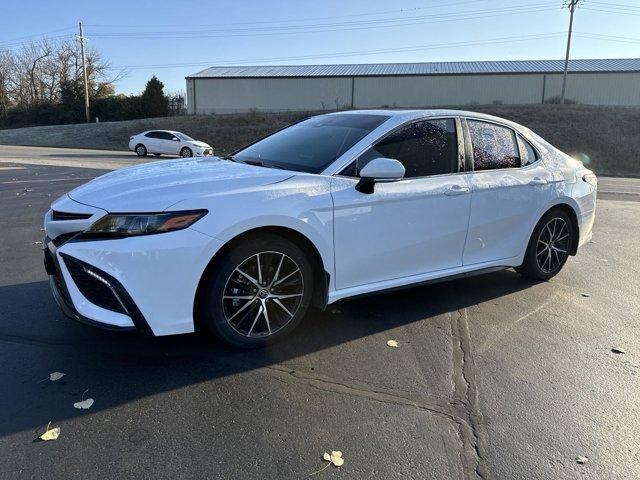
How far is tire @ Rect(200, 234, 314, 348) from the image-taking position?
11.2 feet

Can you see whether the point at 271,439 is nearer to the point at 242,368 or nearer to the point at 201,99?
the point at 242,368

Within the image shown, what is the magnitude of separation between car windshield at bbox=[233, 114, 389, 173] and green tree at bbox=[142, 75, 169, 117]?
5380 cm

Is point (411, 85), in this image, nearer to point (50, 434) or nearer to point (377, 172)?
point (377, 172)

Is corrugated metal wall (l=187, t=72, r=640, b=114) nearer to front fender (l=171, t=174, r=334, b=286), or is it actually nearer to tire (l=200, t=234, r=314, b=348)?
front fender (l=171, t=174, r=334, b=286)

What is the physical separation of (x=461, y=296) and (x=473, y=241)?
64 cm

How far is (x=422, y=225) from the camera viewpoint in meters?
4.18

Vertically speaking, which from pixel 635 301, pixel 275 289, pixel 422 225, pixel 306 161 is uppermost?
pixel 306 161

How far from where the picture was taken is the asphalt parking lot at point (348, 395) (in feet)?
8.37

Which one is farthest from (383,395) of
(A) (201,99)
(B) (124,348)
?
(A) (201,99)

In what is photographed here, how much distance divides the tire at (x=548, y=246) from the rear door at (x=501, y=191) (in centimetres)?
17

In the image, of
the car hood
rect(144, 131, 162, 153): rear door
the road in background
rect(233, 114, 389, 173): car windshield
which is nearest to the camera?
the car hood

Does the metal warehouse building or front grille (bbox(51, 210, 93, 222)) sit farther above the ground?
the metal warehouse building

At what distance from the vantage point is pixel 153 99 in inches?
2142

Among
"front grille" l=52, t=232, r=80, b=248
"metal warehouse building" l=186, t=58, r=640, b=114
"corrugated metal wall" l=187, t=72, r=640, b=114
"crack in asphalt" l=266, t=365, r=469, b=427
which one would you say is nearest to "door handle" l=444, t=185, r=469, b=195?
"crack in asphalt" l=266, t=365, r=469, b=427
